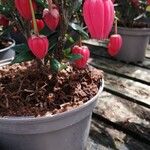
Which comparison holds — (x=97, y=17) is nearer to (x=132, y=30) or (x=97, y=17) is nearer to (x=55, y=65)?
(x=55, y=65)

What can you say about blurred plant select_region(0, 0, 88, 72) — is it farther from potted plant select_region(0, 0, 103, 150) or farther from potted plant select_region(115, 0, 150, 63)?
potted plant select_region(115, 0, 150, 63)

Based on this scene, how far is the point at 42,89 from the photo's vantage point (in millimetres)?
944

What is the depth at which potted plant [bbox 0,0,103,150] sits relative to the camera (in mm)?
845

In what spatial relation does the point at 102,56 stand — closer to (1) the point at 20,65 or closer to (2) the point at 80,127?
(1) the point at 20,65

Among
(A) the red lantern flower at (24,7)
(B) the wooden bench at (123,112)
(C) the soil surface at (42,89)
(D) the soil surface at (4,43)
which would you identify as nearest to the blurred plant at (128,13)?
(B) the wooden bench at (123,112)

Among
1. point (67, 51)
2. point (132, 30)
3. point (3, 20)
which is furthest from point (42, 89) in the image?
point (132, 30)

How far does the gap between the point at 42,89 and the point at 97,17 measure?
1.23ft

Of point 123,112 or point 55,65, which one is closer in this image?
point 55,65

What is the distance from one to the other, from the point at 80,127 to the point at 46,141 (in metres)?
0.11

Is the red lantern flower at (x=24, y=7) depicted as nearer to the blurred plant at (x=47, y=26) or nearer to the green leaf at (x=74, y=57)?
the blurred plant at (x=47, y=26)

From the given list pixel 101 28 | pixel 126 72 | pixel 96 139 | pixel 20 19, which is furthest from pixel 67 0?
pixel 126 72

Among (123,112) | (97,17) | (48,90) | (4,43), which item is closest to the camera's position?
(97,17)

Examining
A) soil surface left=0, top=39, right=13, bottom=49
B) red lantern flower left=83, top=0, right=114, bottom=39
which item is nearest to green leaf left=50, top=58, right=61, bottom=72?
red lantern flower left=83, top=0, right=114, bottom=39

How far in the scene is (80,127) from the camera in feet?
3.14
